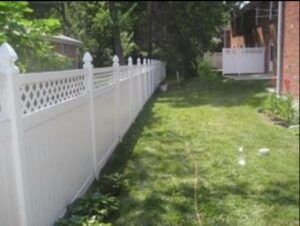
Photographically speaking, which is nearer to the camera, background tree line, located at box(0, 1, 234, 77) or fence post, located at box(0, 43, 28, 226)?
fence post, located at box(0, 43, 28, 226)

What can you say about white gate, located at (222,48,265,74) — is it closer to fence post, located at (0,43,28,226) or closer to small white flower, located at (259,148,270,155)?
small white flower, located at (259,148,270,155)

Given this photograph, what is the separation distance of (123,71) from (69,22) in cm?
2417

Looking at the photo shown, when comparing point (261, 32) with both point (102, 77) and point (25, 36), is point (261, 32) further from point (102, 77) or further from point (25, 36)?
point (25, 36)

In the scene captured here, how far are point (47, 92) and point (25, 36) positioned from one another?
2613 mm

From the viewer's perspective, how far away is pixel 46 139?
12.4 ft

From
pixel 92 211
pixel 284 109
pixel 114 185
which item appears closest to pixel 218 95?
pixel 284 109

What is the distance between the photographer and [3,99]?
9.83ft

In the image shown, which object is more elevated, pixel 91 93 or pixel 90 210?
pixel 91 93

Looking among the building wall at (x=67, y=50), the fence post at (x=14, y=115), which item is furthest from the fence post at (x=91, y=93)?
the building wall at (x=67, y=50)

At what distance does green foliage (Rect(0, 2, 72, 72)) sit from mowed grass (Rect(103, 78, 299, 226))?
1820 millimetres

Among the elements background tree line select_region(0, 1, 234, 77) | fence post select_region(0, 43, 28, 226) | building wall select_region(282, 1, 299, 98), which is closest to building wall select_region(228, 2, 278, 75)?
background tree line select_region(0, 1, 234, 77)

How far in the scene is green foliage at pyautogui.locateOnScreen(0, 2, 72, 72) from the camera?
6020mm

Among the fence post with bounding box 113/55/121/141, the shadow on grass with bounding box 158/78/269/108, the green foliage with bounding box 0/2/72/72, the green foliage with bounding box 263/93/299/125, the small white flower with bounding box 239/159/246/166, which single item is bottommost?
the shadow on grass with bounding box 158/78/269/108

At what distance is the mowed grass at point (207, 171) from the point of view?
15.8 feet
